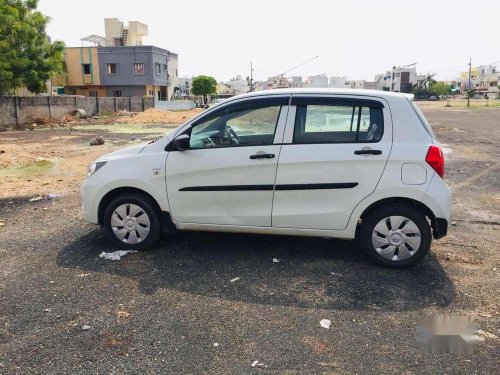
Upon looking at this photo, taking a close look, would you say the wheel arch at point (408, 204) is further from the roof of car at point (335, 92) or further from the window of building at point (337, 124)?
the roof of car at point (335, 92)

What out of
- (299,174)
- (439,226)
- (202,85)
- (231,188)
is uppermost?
(202,85)

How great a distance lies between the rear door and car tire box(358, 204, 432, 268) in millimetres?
271

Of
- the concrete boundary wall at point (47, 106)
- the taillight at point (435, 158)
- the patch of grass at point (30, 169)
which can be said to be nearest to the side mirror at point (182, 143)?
the taillight at point (435, 158)

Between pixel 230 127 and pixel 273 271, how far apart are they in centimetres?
162

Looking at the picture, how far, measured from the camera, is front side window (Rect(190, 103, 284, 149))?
184 inches

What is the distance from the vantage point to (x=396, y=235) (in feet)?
14.5

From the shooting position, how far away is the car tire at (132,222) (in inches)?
192

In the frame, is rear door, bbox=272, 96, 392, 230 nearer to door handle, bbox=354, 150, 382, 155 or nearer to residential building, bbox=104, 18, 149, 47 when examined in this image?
door handle, bbox=354, 150, 382, 155

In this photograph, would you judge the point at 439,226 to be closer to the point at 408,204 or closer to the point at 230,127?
the point at 408,204

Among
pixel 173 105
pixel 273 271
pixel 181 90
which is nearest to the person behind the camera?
pixel 273 271

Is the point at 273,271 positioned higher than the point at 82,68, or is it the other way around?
the point at 82,68

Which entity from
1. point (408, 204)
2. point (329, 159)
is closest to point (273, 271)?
point (329, 159)

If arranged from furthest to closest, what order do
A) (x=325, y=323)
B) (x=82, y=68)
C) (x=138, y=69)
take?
1. (x=138, y=69)
2. (x=82, y=68)
3. (x=325, y=323)

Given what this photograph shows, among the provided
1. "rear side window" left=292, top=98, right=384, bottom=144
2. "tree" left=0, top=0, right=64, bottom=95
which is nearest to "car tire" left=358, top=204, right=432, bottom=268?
"rear side window" left=292, top=98, right=384, bottom=144
